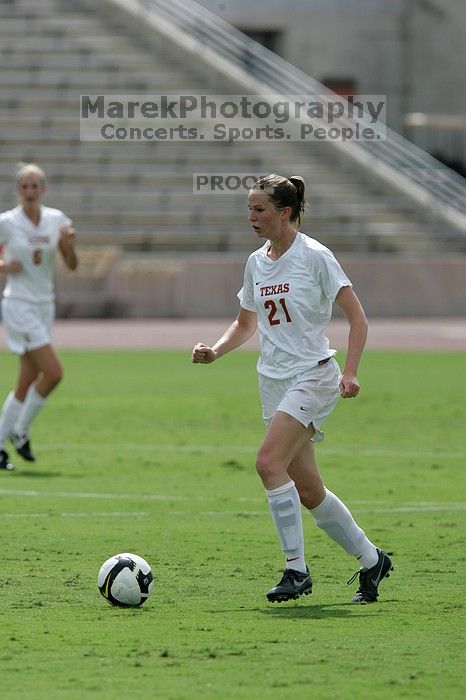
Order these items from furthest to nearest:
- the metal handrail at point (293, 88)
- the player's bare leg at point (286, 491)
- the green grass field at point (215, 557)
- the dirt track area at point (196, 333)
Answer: the metal handrail at point (293, 88) → the dirt track area at point (196, 333) → the player's bare leg at point (286, 491) → the green grass field at point (215, 557)

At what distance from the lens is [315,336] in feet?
27.1

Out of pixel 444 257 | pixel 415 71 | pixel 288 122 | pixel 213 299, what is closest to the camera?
pixel 213 299

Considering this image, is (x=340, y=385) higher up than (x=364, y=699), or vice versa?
(x=340, y=385)

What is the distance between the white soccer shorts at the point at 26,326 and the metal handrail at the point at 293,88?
2534cm

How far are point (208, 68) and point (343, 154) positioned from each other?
13.7ft

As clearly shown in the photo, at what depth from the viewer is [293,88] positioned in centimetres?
4031

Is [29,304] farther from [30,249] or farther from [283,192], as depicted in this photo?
[283,192]

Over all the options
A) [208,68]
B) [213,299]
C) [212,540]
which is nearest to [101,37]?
[208,68]

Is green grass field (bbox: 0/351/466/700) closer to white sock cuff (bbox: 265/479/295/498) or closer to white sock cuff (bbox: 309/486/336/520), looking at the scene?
white sock cuff (bbox: 309/486/336/520)

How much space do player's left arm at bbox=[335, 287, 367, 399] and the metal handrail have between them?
30.9 meters

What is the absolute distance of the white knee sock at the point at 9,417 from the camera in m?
14.0

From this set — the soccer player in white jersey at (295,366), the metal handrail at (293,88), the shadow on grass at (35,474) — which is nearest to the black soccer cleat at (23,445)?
the shadow on grass at (35,474)

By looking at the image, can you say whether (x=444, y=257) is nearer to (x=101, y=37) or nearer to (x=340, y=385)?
(x=101, y=37)

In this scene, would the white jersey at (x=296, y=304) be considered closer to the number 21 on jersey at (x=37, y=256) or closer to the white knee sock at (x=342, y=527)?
the white knee sock at (x=342, y=527)
